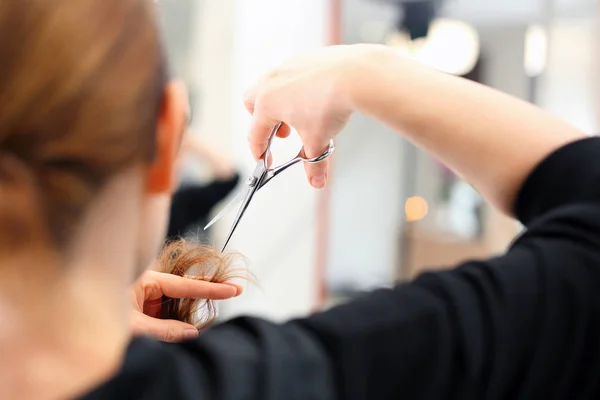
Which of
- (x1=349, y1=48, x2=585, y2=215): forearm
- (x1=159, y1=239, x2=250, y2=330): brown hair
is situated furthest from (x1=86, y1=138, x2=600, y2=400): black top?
(x1=159, y1=239, x2=250, y2=330): brown hair

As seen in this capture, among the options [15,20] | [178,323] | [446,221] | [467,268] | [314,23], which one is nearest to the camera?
[15,20]

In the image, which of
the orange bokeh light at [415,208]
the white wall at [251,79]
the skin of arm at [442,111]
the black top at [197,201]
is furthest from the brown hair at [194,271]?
the orange bokeh light at [415,208]

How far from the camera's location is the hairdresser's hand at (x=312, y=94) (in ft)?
1.47

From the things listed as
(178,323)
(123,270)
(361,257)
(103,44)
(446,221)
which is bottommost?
(361,257)

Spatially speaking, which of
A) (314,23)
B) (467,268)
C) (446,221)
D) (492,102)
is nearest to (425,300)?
(467,268)

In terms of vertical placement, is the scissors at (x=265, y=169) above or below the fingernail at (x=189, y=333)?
above

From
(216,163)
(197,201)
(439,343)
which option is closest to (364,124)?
(216,163)

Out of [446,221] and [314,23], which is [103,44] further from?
[446,221]

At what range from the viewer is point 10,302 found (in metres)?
0.29

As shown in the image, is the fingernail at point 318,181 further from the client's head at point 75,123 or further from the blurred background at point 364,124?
the blurred background at point 364,124

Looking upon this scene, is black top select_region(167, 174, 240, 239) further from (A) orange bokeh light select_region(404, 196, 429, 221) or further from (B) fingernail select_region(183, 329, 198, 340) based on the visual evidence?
(A) orange bokeh light select_region(404, 196, 429, 221)

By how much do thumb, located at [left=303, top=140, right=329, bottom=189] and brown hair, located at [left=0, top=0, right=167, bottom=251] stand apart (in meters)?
0.22

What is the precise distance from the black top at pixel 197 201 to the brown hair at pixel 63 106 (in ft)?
1.98

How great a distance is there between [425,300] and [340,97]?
16 centimetres
